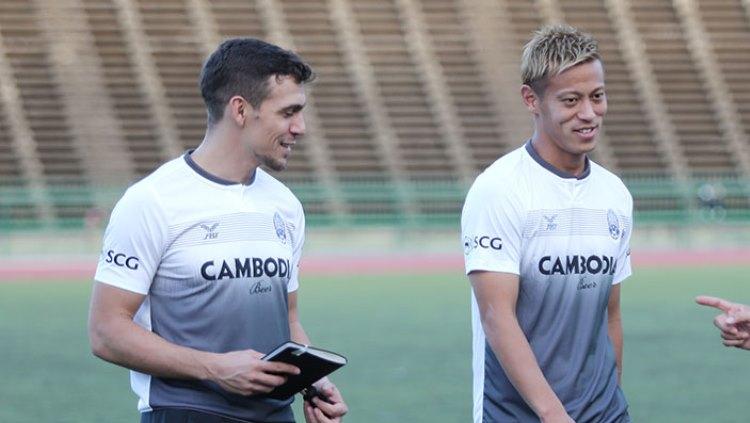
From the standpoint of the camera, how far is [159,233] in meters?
4.43

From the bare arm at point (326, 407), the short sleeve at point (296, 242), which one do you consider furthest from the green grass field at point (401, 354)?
the bare arm at point (326, 407)

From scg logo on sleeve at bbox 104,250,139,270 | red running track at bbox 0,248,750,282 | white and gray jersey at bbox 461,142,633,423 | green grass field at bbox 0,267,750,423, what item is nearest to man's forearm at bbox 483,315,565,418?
white and gray jersey at bbox 461,142,633,423

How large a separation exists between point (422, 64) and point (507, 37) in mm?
2002

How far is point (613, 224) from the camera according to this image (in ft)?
15.5

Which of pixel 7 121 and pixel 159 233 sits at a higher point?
pixel 7 121

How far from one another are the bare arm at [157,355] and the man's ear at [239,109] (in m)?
0.59

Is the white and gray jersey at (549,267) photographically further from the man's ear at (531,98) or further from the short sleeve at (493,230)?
the man's ear at (531,98)

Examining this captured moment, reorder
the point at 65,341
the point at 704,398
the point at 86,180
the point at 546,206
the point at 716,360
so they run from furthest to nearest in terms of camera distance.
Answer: the point at 86,180 → the point at 65,341 → the point at 716,360 → the point at 704,398 → the point at 546,206

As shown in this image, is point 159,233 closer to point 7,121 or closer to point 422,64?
point 7,121

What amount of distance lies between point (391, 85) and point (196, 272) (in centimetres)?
2732

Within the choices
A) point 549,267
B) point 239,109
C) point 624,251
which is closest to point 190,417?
point 239,109

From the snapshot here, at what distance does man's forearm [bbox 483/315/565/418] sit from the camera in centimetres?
440

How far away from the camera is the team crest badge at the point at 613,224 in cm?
472

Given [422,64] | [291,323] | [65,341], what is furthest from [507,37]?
[291,323]
